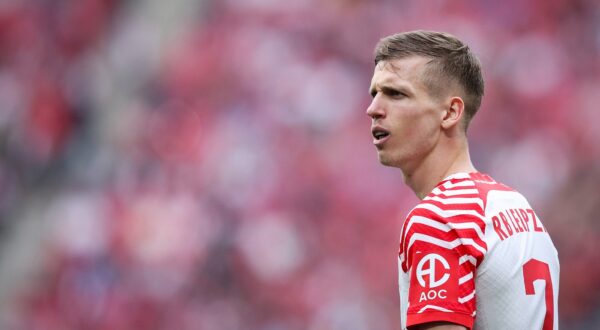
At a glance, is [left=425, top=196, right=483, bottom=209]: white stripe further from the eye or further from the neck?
the eye

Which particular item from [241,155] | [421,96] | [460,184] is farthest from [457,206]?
[241,155]

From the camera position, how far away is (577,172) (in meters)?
5.56

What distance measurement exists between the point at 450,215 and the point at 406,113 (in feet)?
1.23

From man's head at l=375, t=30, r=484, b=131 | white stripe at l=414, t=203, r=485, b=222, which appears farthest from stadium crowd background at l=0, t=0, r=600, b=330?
white stripe at l=414, t=203, r=485, b=222

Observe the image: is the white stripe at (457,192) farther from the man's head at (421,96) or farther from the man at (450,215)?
the man's head at (421,96)

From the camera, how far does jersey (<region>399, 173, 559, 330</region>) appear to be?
202 cm

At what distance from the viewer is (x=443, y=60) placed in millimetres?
2354

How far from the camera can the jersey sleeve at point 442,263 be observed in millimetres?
2008

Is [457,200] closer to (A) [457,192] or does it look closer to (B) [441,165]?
(A) [457,192]

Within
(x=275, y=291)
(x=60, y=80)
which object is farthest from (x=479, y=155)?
(x=60, y=80)

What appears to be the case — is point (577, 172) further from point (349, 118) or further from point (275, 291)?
point (275, 291)

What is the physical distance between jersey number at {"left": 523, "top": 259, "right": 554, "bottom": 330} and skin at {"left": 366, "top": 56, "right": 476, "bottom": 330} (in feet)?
1.00

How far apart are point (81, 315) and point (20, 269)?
0.75 meters

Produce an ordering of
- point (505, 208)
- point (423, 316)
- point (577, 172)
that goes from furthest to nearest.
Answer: point (577, 172) → point (505, 208) → point (423, 316)
